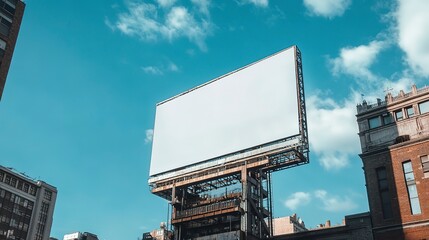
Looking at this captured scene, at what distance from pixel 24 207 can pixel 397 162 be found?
7809cm

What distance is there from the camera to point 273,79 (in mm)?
71000

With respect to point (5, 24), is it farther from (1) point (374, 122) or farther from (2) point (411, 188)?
(2) point (411, 188)

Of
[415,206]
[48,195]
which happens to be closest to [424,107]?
[415,206]

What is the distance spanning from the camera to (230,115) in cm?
7400

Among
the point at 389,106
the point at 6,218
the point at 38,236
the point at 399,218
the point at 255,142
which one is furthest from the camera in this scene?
the point at 38,236

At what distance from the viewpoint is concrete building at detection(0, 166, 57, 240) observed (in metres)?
95.9

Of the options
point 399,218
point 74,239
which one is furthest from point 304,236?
point 74,239

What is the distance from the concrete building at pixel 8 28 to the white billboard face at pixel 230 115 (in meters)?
31.0

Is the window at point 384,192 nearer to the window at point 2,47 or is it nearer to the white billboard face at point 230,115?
the white billboard face at point 230,115

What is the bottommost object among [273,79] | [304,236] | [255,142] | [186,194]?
[304,236]

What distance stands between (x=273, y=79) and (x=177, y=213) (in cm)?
2424

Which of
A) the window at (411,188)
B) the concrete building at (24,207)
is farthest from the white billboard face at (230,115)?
the concrete building at (24,207)

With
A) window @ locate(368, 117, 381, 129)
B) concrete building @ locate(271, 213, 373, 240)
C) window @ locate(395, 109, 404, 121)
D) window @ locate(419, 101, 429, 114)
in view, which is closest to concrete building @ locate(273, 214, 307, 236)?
concrete building @ locate(271, 213, 373, 240)

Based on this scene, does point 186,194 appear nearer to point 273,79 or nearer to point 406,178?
point 273,79
